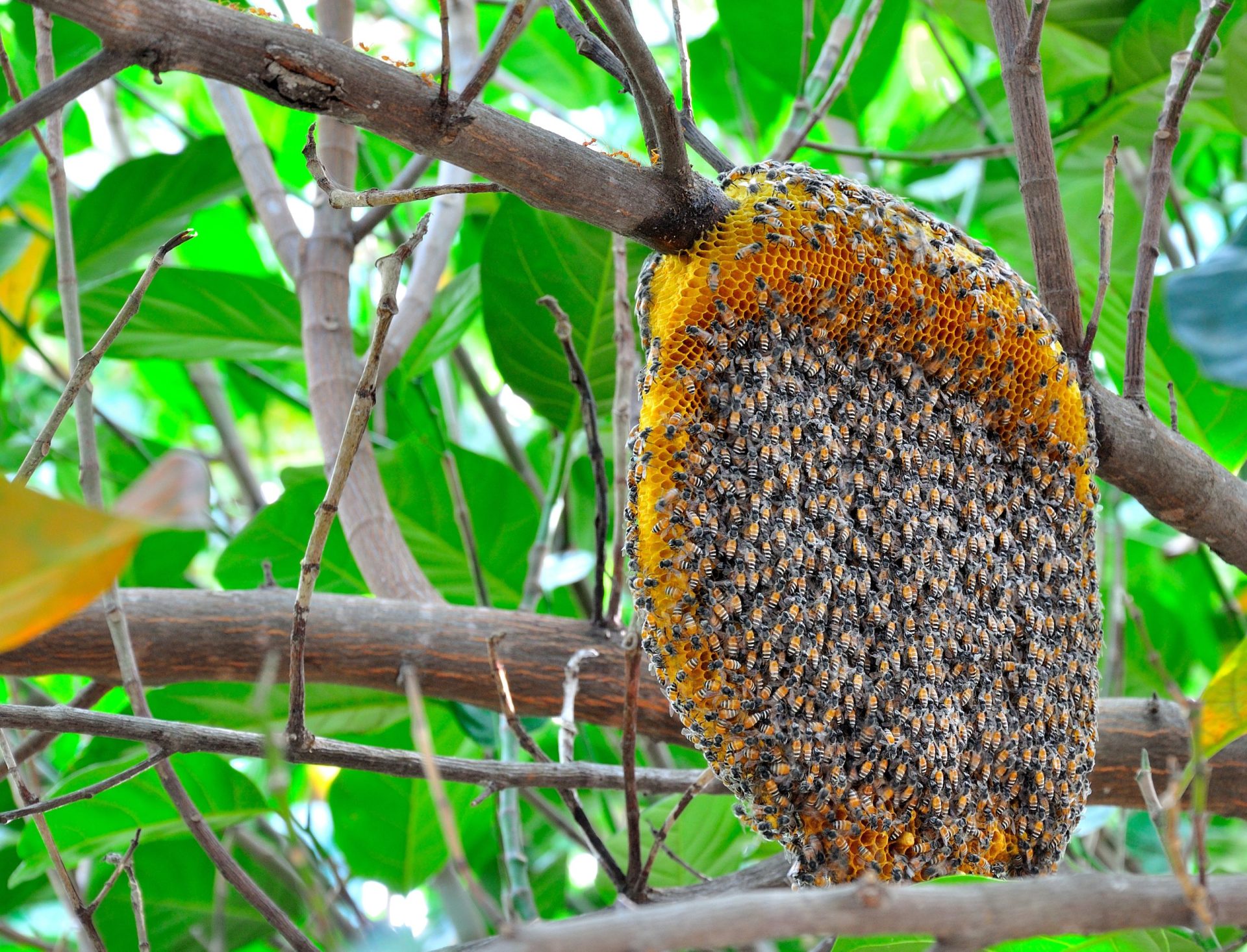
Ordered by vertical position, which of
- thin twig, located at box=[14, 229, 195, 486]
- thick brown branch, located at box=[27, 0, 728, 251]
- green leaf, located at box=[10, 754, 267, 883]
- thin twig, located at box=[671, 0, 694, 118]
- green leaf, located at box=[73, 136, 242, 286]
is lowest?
green leaf, located at box=[10, 754, 267, 883]

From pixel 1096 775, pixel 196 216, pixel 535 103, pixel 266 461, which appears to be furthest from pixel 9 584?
pixel 266 461

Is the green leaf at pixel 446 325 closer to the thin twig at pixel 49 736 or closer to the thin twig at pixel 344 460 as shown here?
the thin twig at pixel 49 736

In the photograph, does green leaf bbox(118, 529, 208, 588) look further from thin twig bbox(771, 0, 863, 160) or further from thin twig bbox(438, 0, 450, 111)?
thin twig bbox(438, 0, 450, 111)

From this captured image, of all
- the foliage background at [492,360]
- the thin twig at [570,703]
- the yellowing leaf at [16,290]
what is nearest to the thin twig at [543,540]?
the foliage background at [492,360]

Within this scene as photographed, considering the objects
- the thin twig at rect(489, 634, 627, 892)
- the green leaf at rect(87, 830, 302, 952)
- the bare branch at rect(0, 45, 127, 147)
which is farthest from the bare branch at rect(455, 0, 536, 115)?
the green leaf at rect(87, 830, 302, 952)

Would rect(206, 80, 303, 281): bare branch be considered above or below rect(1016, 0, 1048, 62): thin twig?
above
